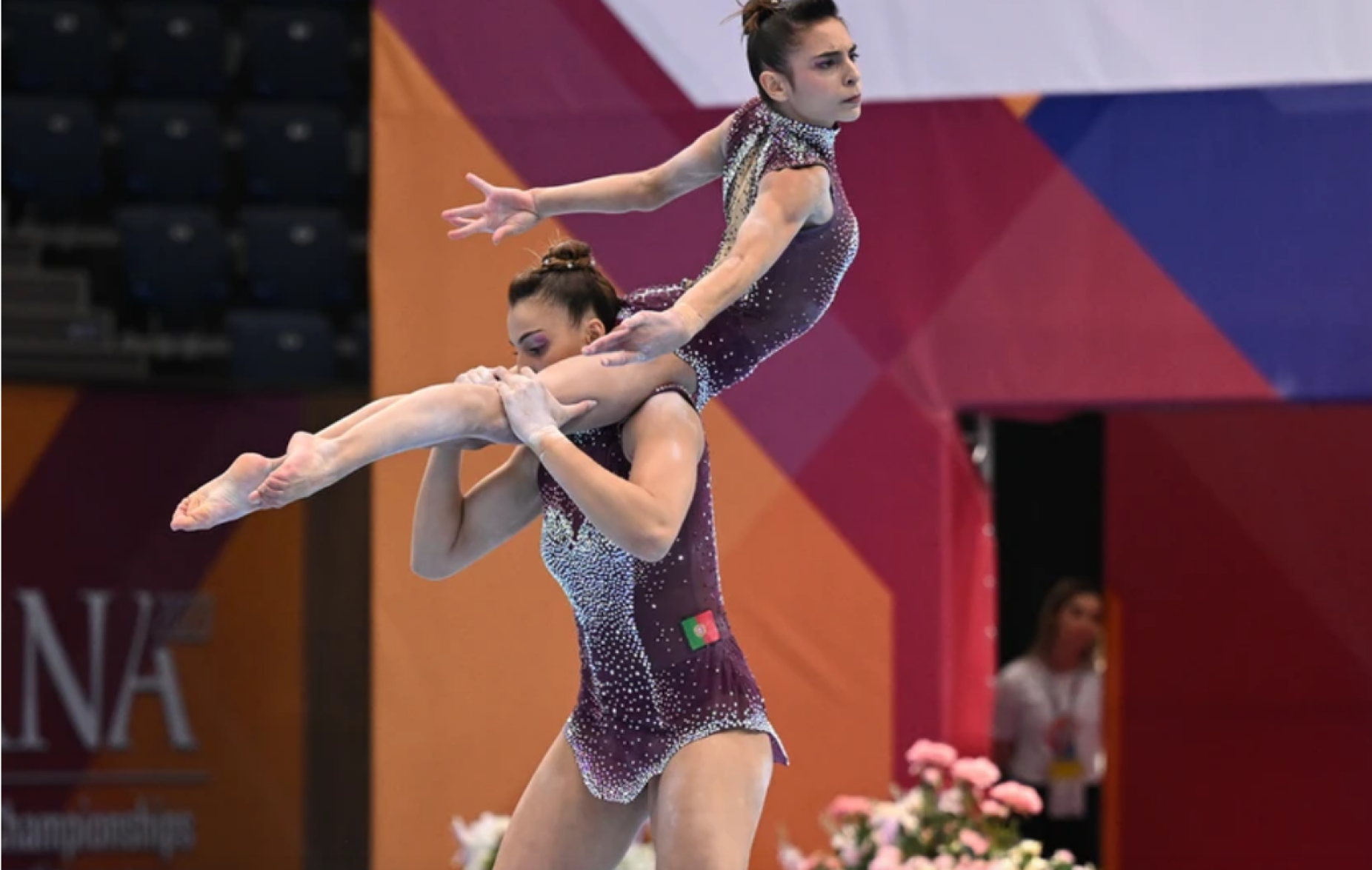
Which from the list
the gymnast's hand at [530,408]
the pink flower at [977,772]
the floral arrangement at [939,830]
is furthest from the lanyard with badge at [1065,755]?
the gymnast's hand at [530,408]

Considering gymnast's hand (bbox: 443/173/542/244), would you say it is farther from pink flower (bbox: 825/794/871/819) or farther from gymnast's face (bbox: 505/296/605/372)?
pink flower (bbox: 825/794/871/819)

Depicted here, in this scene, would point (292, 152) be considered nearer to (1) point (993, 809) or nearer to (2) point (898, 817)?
(2) point (898, 817)

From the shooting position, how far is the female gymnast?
306 cm

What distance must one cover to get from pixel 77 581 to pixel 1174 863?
3970 mm

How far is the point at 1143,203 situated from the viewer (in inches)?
207

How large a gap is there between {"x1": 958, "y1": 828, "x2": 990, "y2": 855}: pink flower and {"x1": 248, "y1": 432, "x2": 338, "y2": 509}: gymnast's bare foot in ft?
6.87

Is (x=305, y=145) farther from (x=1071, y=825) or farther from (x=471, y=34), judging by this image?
(x=1071, y=825)

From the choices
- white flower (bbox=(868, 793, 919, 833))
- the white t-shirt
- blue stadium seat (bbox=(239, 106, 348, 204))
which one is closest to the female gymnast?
white flower (bbox=(868, 793, 919, 833))

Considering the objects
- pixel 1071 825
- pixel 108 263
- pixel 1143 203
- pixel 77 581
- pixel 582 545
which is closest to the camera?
pixel 582 545

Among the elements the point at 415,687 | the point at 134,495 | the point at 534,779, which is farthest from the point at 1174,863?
the point at 534,779

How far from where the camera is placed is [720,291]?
3.08 m

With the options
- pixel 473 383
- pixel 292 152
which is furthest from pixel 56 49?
pixel 473 383

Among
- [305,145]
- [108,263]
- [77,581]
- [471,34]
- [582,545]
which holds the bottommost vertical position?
[582,545]

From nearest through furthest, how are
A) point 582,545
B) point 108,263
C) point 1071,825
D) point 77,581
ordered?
point 582,545 → point 77,581 → point 1071,825 → point 108,263
